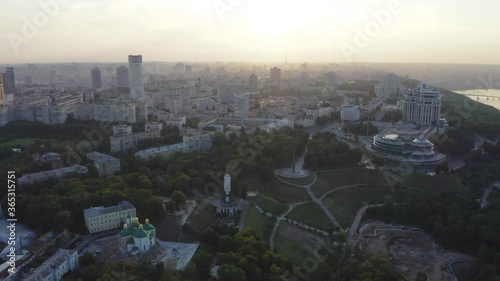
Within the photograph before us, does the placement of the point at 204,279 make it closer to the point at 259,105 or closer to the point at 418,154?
the point at 418,154

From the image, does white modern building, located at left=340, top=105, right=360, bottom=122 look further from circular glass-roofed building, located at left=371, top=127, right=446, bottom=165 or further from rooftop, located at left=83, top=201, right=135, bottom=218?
rooftop, located at left=83, top=201, right=135, bottom=218

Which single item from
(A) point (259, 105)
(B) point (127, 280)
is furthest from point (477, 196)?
(A) point (259, 105)

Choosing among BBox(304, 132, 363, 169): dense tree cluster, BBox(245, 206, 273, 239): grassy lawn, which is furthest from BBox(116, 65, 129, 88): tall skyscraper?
BBox(245, 206, 273, 239): grassy lawn

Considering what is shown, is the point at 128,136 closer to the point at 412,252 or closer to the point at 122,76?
the point at 412,252

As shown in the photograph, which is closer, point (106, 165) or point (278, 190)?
point (278, 190)

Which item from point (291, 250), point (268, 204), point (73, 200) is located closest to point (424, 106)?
point (268, 204)

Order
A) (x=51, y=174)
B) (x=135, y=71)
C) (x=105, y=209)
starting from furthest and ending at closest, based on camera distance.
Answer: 1. (x=135, y=71)
2. (x=51, y=174)
3. (x=105, y=209)
